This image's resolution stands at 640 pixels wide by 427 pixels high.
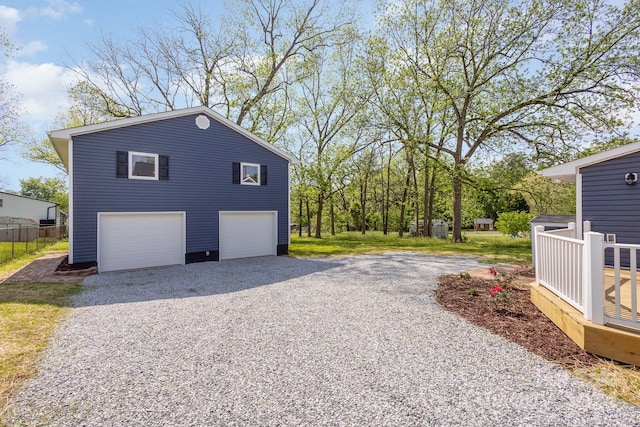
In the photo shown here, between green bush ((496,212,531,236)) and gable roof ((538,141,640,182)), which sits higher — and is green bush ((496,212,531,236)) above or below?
below

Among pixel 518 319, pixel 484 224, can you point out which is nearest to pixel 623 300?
pixel 518 319

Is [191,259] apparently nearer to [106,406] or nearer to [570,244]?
[106,406]

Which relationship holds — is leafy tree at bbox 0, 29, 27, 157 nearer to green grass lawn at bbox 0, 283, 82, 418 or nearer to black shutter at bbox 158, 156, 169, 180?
black shutter at bbox 158, 156, 169, 180

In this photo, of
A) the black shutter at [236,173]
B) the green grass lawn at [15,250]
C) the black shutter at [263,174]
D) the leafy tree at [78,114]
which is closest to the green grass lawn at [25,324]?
the green grass lawn at [15,250]

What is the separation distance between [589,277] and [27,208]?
109 feet

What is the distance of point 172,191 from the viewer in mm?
10102

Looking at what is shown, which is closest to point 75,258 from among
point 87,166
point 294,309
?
point 87,166

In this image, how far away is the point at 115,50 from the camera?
18.4 m

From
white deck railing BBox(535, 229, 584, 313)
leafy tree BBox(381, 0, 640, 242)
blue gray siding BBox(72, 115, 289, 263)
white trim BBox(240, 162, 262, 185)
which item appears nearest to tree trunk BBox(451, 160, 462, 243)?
leafy tree BBox(381, 0, 640, 242)

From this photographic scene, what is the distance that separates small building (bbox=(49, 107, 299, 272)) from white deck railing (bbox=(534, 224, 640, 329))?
31.1 ft

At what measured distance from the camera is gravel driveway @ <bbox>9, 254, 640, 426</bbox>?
241 cm

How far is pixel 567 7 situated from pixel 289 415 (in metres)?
19.6

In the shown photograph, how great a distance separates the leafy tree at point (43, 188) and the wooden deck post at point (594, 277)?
4213cm

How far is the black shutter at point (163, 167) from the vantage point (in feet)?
32.5
